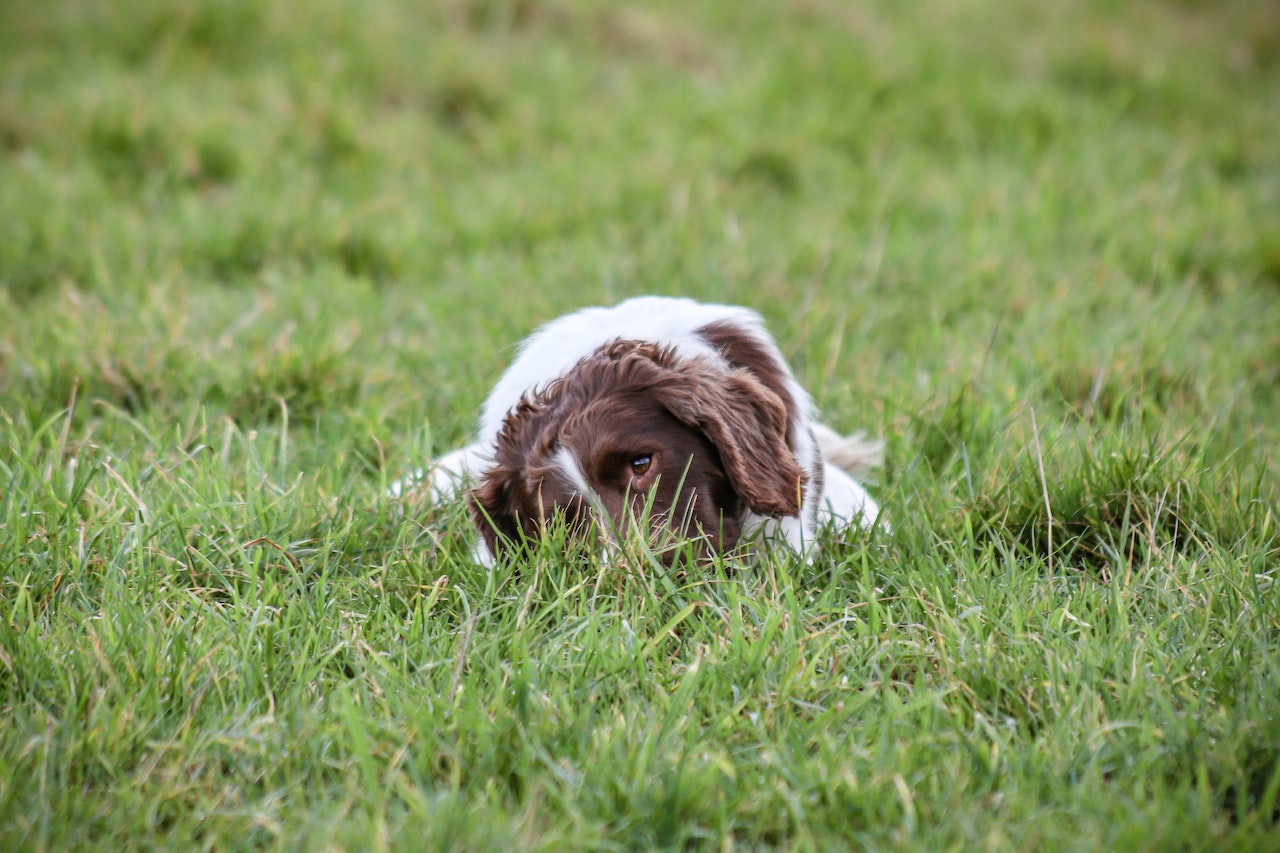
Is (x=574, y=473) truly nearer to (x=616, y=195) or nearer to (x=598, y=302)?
(x=598, y=302)

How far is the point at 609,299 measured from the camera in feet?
15.8

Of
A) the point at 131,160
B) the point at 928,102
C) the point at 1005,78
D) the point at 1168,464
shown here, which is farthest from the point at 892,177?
the point at 131,160

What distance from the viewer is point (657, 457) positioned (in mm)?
2977

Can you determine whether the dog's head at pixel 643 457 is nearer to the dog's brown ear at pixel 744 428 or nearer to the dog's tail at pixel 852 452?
the dog's brown ear at pixel 744 428

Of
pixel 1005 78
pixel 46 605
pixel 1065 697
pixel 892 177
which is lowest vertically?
pixel 46 605

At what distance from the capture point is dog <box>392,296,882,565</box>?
9.55 feet

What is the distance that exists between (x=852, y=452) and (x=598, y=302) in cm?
146

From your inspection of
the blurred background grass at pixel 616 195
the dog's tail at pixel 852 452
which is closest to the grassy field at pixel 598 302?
the blurred background grass at pixel 616 195

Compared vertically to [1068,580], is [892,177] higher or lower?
higher

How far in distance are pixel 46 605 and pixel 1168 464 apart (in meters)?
3.05

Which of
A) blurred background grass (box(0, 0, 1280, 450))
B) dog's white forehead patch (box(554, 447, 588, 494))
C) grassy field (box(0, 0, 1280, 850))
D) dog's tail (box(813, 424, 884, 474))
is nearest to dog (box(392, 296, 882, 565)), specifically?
dog's white forehead patch (box(554, 447, 588, 494))

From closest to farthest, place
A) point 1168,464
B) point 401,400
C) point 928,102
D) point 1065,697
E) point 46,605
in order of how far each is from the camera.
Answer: point 1065,697, point 46,605, point 1168,464, point 401,400, point 928,102

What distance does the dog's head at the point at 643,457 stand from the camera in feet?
9.54

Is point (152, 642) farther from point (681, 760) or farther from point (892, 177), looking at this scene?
point (892, 177)
